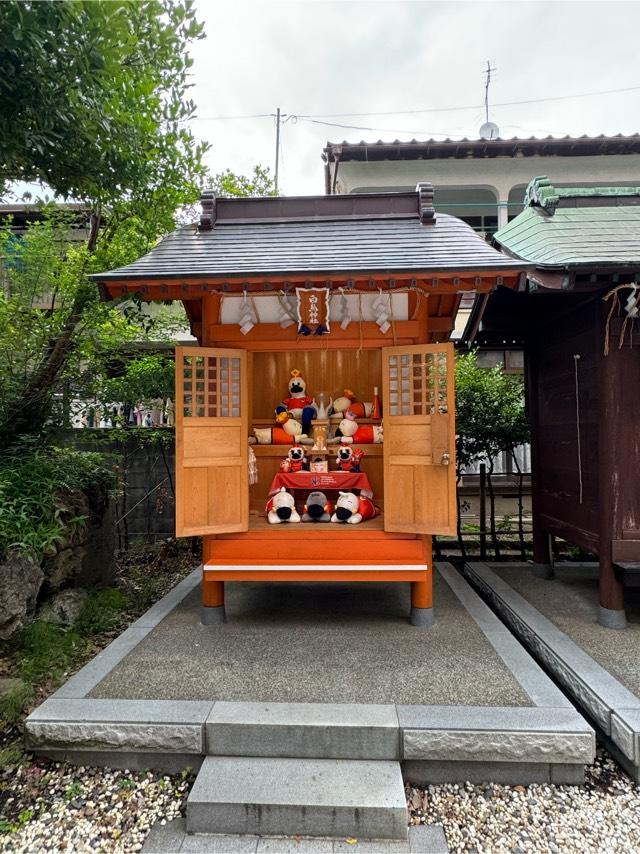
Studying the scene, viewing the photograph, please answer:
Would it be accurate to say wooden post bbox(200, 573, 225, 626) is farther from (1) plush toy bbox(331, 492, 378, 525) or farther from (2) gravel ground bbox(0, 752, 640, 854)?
(2) gravel ground bbox(0, 752, 640, 854)

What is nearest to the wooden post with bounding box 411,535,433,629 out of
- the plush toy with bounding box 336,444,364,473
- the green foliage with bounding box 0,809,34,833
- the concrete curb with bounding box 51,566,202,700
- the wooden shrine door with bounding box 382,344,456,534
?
the wooden shrine door with bounding box 382,344,456,534

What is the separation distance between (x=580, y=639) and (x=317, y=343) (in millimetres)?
4088

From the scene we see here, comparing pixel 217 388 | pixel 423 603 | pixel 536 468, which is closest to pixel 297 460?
pixel 217 388

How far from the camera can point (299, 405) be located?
6.39 m

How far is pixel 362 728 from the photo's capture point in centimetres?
309

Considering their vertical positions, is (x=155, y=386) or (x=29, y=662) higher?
(x=155, y=386)

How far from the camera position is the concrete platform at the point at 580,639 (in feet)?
10.9

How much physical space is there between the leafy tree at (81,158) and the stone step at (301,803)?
480 centimetres

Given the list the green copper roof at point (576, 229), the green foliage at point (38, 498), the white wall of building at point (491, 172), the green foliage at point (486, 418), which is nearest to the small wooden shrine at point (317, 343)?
the green copper roof at point (576, 229)

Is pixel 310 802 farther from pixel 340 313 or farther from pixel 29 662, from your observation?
pixel 340 313

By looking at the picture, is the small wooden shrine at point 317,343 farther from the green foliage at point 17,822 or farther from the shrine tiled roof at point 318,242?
the green foliage at point 17,822

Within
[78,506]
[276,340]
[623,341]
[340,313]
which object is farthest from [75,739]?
[623,341]

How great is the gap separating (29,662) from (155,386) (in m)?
4.28

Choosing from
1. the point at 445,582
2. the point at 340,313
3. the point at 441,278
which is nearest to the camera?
the point at 441,278
